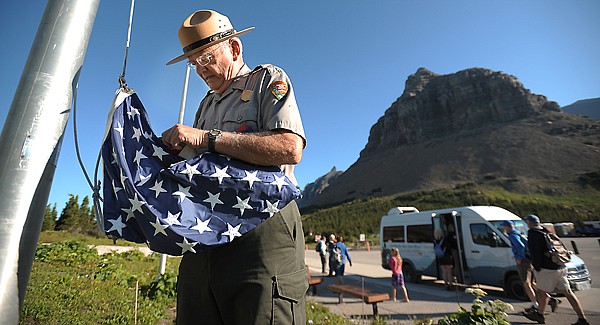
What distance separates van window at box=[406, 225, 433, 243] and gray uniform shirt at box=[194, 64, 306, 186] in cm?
1159

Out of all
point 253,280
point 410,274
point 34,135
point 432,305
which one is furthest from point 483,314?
point 410,274

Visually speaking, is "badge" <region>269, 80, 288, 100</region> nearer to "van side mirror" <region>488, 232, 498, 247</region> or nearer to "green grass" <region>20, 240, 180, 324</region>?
"green grass" <region>20, 240, 180, 324</region>

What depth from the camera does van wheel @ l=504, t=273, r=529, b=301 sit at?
8227mm

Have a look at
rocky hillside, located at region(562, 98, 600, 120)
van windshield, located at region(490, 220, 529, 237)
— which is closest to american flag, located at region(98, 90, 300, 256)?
van windshield, located at region(490, 220, 529, 237)

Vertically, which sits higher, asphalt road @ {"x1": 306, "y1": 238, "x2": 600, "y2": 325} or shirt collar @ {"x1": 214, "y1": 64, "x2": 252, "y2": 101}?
shirt collar @ {"x1": 214, "y1": 64, "x2": 252, "y2": 101}

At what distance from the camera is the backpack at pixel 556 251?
5.52 m

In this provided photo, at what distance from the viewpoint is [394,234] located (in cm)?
1328

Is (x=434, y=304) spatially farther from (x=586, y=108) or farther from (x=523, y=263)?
(x=586, y=108)

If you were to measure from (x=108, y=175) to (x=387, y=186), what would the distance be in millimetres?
87347

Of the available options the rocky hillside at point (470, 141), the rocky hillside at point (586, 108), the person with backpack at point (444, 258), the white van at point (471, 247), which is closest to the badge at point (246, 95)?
the white van at point (471, 247)

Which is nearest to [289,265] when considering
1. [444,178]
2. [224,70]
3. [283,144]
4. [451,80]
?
[283,144]

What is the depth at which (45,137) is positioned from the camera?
1.38m

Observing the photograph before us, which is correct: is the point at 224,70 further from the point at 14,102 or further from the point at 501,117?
the point at 501,117

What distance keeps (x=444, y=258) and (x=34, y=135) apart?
11345 mm
